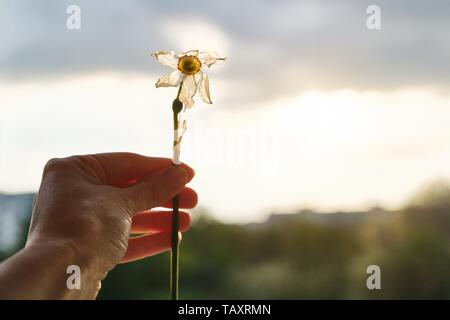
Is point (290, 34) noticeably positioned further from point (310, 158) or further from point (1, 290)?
point (1, 290)

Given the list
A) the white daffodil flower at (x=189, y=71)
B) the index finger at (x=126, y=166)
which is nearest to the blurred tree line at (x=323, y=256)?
the index finger at (x=126, y=166)

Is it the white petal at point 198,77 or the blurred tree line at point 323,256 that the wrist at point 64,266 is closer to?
the white petal at point 198,77

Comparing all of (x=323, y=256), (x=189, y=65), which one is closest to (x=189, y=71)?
(x=189, y=65)

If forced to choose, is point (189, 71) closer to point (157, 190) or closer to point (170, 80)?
point (170, 80)

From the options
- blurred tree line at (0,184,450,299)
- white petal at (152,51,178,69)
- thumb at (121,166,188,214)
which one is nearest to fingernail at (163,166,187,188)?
Result: thumb at (121,166,188,214)

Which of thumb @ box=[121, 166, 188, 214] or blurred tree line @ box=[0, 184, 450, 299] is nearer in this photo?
thumb @ box=[121, 166, 188, 214]

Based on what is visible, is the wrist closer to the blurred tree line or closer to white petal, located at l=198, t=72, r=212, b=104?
white petal, located at l=198, t=72, r=212, b=104
